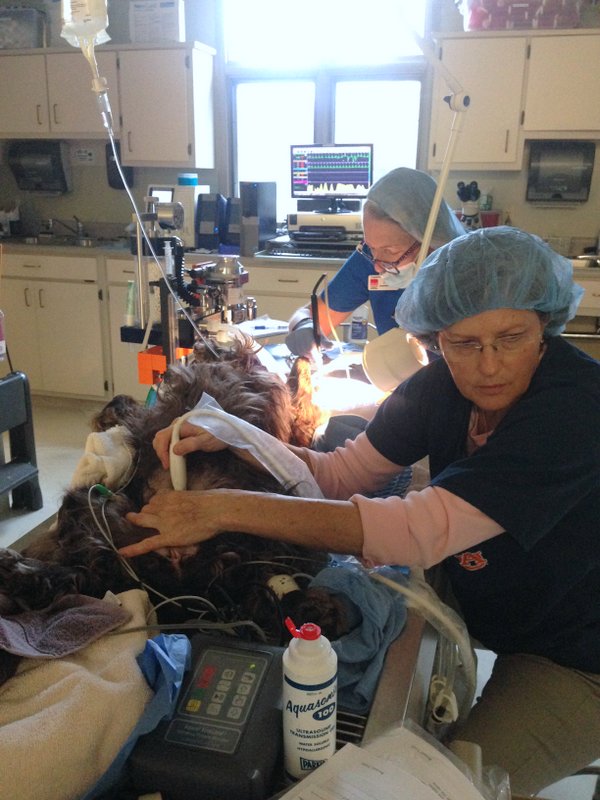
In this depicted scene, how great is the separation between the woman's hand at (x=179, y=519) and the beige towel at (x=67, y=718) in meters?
0.25

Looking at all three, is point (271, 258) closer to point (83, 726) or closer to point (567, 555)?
point (567, 555)

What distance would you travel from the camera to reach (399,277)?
1863 millimetres

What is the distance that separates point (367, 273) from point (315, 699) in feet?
5.59

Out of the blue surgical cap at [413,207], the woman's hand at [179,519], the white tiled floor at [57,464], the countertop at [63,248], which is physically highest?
the blue surgical cap at [413,207]

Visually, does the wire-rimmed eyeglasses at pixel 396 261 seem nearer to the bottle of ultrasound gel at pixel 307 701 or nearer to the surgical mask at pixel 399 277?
the surgical mask at pixel 399 277

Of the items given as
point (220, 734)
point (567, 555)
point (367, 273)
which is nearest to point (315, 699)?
point (220, 734)

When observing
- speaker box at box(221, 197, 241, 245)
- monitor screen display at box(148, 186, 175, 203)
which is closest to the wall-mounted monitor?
speaker box at box(221, 197, 241, 245)

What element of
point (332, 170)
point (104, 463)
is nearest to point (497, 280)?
point (104, 463)

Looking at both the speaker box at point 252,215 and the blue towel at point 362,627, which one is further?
the speaker box at point 252,215

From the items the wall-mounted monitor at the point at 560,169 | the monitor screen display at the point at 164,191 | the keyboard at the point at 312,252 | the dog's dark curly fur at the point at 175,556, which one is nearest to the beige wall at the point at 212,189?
the wall-mounted monitor at the point at 560,169

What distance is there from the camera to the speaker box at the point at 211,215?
13.3ft

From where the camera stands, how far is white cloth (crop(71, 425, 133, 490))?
1214 mm

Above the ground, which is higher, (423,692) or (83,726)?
(83,726)

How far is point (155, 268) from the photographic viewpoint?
1.73 meters
